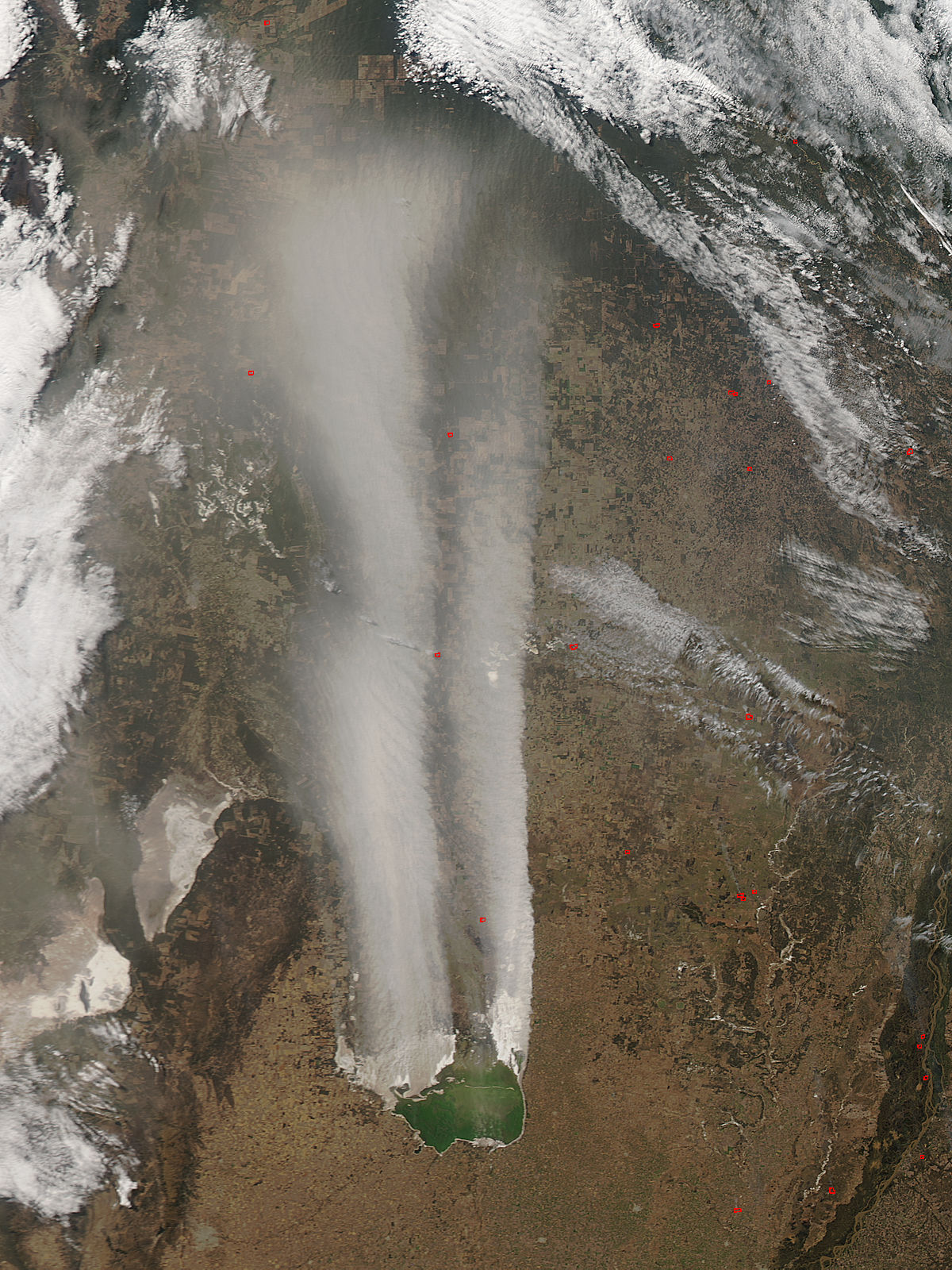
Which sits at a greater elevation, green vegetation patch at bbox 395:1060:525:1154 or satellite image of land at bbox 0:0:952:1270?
satellite image of land at bbox 0:0:952:1270

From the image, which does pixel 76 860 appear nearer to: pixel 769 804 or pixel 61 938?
pixel 61 938

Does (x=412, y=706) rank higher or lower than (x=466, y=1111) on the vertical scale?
higher

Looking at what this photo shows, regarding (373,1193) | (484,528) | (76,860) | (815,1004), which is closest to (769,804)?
(815,1004)

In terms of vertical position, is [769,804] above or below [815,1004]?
above

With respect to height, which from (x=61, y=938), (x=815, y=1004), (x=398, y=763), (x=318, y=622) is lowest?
(x=815, y=1004)
